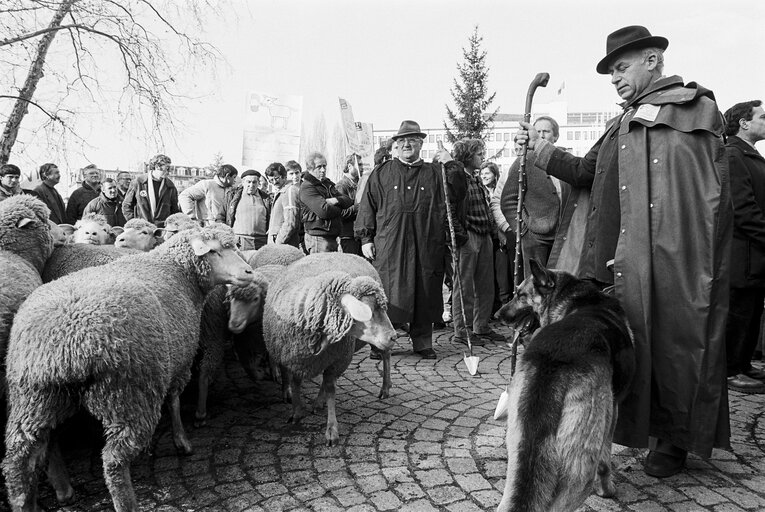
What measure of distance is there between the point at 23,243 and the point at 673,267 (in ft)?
14.8

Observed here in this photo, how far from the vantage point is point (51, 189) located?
27.5 ft

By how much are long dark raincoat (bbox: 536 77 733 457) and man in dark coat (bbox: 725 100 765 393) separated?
2095 millimetres

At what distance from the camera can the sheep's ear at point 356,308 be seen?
4.04 metres

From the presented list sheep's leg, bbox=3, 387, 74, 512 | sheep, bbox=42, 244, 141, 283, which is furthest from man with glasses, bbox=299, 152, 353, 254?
sheep's leg, bbox=3, 387, 74, 512

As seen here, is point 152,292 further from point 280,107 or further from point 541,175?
point 280,107

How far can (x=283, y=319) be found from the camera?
14.3 feet

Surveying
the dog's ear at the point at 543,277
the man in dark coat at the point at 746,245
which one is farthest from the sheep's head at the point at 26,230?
the man in dark coat at the point at 746,245

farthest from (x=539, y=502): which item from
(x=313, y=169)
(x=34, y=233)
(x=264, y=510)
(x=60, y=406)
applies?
(x=313, y=169)

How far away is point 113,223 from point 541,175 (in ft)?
22.2

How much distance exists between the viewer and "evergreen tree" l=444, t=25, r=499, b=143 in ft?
124

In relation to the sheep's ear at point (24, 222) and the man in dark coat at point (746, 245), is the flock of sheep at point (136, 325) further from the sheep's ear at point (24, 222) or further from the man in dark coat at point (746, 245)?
the man in dark coat at point (746, 245)

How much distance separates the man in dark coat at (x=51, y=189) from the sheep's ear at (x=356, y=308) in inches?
245

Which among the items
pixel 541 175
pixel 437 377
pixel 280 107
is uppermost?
pixel 280 107

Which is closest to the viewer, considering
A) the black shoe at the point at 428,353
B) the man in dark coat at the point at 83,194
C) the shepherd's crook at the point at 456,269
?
the shepherd's crook at the point at 456,269
